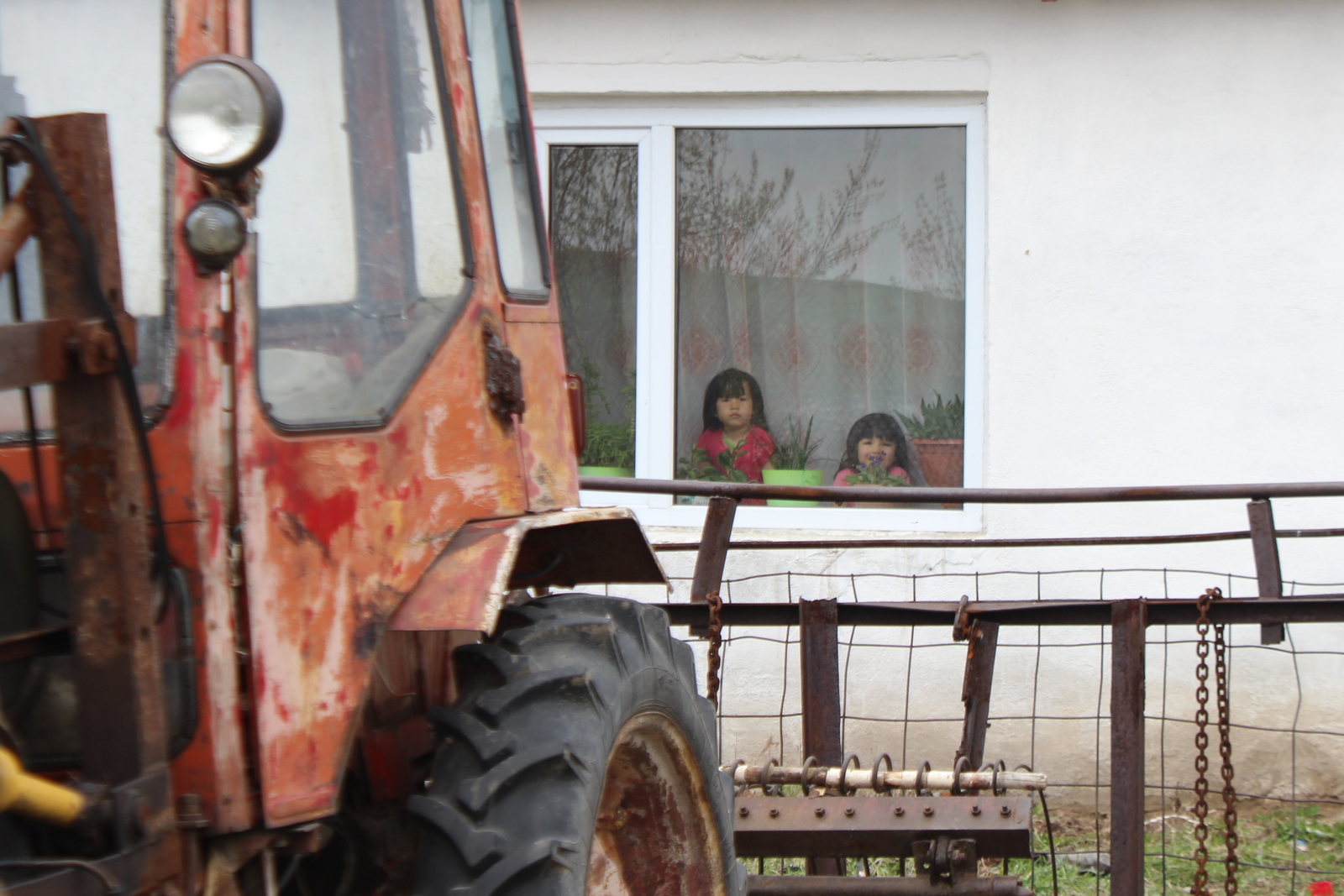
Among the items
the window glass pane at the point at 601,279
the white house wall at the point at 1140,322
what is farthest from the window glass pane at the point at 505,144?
the window glass pane at the point at 601,279

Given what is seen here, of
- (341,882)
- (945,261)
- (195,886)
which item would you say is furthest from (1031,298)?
(195,886)

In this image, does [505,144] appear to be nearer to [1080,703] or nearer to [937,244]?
[937,244]

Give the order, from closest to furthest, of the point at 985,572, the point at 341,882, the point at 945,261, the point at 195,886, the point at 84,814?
the point at 84,814, the point at 195,886, the point at 341,882, the point at 985,572, the point at 945,261

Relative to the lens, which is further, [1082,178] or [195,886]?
[1082,178]

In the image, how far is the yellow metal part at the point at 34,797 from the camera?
1.37 meters

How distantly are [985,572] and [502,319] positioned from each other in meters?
3.50

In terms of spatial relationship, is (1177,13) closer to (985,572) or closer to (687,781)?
(985,572)

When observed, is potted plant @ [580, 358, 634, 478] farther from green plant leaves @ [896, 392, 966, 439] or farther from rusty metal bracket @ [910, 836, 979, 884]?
rusty metal bracket @ [910, 836, 979, 884]

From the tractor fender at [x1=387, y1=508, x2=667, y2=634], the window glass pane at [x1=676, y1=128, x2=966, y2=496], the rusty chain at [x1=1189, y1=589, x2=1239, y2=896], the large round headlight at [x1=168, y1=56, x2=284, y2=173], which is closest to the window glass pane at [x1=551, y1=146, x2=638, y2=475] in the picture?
the window glass pane at [x1=676, y1=128, x2=966, y2=496]

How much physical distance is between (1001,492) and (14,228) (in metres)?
3.04

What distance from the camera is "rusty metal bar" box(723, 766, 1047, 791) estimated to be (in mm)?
3318

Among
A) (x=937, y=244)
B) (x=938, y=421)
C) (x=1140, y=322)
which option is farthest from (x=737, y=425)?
(x=1140, y=322)

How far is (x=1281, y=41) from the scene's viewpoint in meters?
5.55

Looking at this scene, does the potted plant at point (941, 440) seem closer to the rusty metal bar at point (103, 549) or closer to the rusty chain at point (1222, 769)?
the rusty chain at point (1222, 769)
